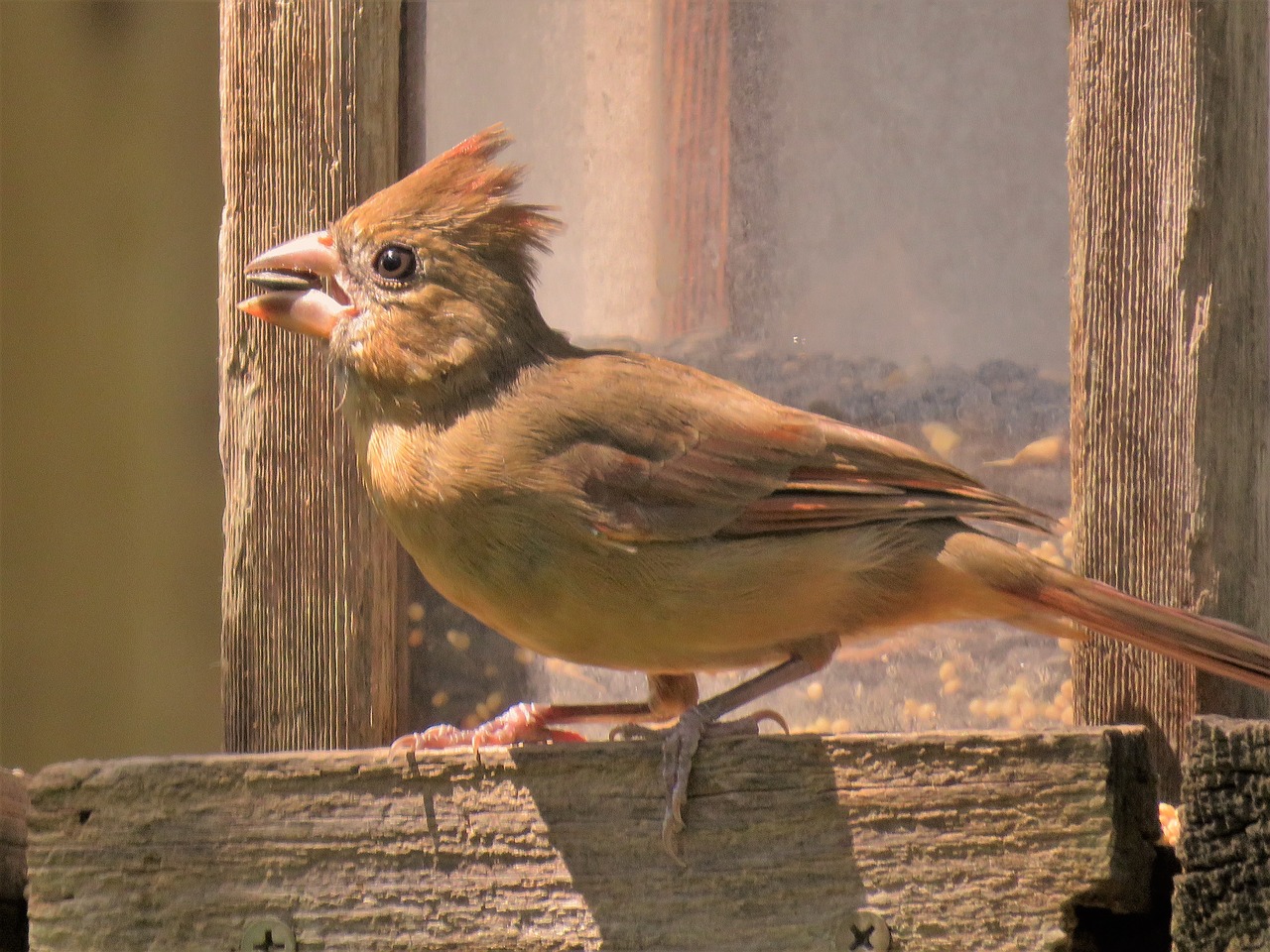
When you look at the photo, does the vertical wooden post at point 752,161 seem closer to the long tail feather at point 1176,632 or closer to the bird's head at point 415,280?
the bird's head at point 415,280

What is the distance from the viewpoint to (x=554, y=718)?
9.57 feet

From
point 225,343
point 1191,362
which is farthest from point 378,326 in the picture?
point 1191,362

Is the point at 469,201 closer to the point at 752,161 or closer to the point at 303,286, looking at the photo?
the point at 303,286

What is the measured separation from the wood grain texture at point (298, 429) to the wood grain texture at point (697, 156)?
553 millimetres

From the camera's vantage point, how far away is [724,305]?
2.98 metres

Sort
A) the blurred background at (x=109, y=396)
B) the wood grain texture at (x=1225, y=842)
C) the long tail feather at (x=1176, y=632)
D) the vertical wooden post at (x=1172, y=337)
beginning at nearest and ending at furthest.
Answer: the wood grain texture at (x=1225, y=842)
the long tail feather at (x=1176, y=632)
the vertical wooden post at (x=1172, y=337)
the blurred background at (x=109, y=396)

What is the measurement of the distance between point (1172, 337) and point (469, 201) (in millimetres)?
1217

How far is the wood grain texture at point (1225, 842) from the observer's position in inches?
78.2

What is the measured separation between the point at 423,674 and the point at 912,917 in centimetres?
121

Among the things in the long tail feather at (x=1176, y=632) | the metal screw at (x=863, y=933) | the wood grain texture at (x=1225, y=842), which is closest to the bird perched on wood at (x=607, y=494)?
the long tail feather at (x=1176, y=632)

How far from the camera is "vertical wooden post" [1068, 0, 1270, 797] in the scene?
2.62 metres

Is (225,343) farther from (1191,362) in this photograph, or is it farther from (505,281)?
(1191,362)

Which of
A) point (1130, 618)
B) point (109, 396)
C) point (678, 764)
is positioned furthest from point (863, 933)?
point (109, 396)

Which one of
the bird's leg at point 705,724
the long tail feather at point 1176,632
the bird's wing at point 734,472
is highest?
the bird's wing at point 734,472
